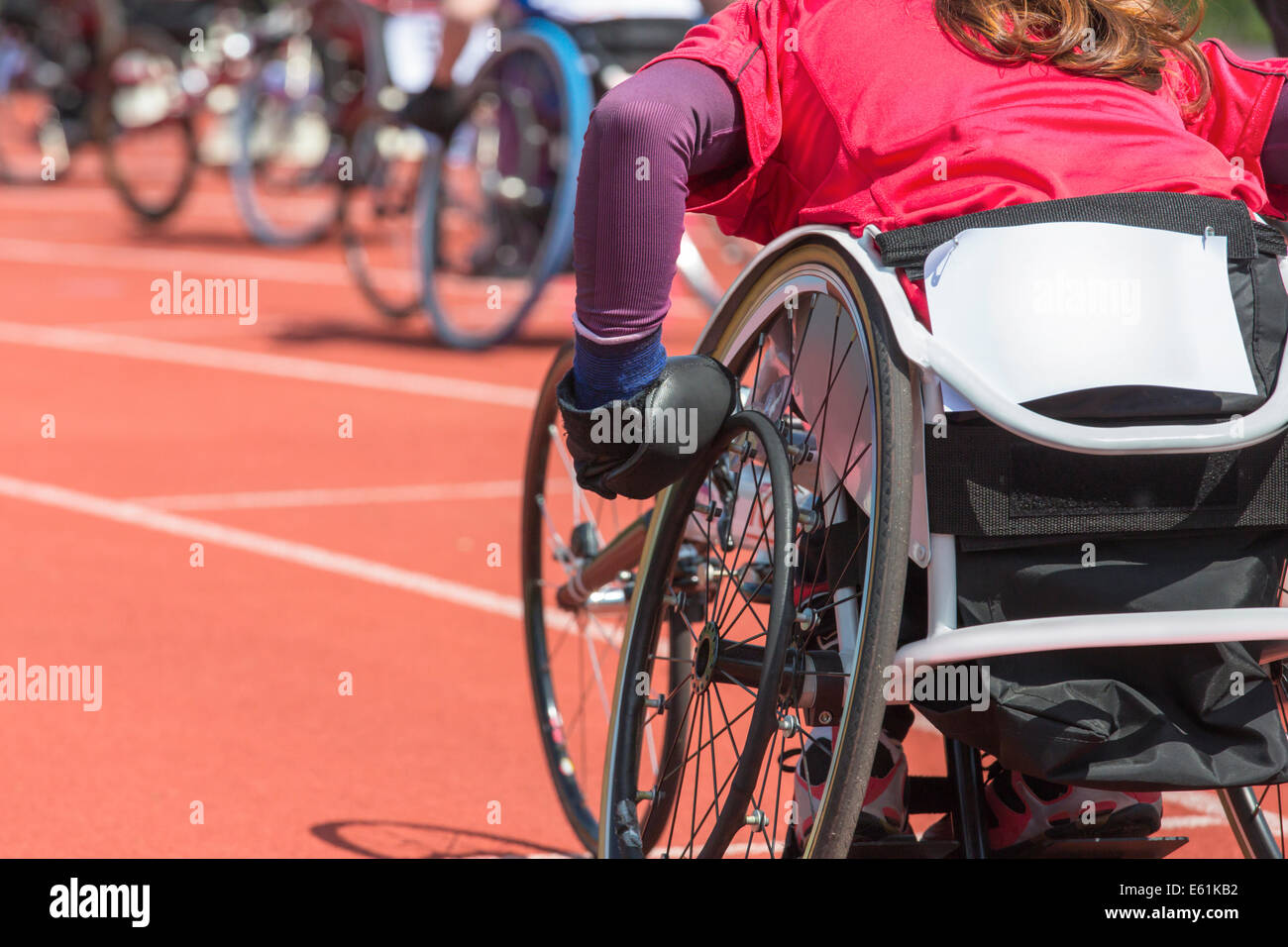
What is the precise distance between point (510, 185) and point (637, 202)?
7358 mm

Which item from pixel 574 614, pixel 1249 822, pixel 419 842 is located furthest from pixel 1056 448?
pixel 419 842

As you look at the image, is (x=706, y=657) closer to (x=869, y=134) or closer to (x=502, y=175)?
(x=869, y=134)

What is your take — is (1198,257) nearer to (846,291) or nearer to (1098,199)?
(1098,199)

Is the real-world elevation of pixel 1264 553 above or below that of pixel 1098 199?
below

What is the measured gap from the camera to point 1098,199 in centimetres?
217

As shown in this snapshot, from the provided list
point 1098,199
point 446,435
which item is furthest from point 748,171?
point 446,435

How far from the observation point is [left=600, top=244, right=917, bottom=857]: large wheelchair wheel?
2088mm

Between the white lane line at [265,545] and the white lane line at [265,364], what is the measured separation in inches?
90.6

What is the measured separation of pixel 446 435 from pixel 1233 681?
5665 millimetres

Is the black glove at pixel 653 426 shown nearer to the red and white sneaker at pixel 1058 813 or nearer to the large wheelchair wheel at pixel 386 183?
the red and white sneaker at pixel 1058 813

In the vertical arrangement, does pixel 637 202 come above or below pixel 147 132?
below

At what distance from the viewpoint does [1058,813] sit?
261 centimetres

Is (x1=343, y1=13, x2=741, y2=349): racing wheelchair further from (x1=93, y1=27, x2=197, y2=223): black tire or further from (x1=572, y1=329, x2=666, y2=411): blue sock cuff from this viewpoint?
(x1=572, y1=329, x2=666, y2=411): blue sock cuff

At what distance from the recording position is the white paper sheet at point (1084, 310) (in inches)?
81.6
